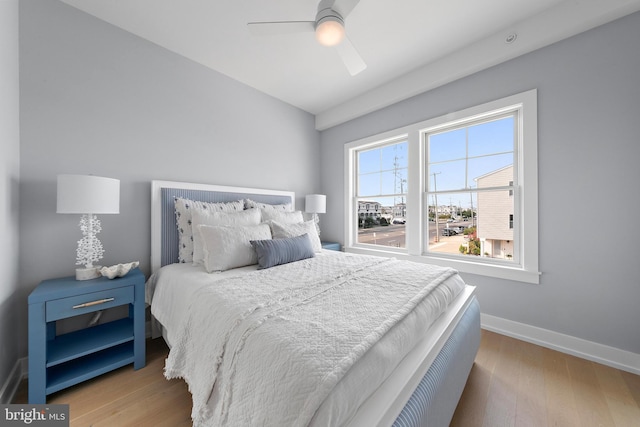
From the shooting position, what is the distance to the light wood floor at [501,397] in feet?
4.29

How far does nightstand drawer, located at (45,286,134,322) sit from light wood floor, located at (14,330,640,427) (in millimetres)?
518

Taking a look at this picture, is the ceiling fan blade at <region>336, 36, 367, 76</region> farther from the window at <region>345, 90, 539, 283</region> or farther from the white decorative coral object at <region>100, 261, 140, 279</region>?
the white decorative coral object at <region>100, 261, 140, 279</region>

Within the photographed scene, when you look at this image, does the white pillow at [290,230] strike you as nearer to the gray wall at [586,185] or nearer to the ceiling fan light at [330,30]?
the ceiling fan light at [330,30]

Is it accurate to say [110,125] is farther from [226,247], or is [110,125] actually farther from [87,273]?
[226,247]

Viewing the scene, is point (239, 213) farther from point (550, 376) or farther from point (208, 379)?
point (550, 376)

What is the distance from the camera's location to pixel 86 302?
1.52 meters

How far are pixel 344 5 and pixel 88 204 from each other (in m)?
2.09

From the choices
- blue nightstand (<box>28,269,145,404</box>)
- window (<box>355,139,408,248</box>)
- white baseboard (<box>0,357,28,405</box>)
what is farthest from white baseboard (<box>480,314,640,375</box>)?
white baseboard (<box>0,357,28,405</box>)

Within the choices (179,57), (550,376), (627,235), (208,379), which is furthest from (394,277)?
(179,57)

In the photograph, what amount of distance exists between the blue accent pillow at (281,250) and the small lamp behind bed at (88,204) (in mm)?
1031

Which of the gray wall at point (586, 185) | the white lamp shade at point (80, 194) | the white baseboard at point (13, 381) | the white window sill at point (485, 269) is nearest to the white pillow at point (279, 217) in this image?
the white lamp shade at point (80, 194)

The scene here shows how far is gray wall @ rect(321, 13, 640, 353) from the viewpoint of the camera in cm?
171

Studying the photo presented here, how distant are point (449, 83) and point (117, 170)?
3.35 meters

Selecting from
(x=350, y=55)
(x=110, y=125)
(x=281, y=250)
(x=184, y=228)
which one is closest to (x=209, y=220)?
(x=184, y=228)
